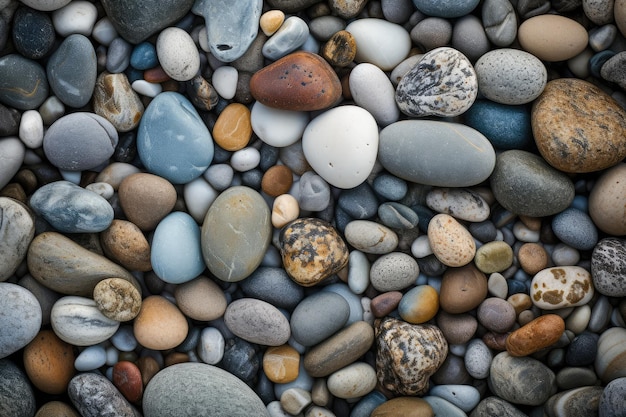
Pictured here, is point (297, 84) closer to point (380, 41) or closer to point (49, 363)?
point (380, 41)

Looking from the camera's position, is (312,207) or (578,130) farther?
(312,207)

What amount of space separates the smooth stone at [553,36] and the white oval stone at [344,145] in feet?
1.55

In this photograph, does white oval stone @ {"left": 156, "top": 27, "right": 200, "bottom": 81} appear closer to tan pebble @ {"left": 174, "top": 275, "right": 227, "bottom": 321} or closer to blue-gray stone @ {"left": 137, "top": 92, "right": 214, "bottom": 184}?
blue-gray stone @ {"left": 137, "top": 92, "right": 214, "bottom": 184}

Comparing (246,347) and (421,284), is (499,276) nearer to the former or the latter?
(421,284)

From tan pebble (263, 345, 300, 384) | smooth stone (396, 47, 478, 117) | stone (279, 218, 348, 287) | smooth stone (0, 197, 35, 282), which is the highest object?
smooth stone (396, 47, 478, 117)

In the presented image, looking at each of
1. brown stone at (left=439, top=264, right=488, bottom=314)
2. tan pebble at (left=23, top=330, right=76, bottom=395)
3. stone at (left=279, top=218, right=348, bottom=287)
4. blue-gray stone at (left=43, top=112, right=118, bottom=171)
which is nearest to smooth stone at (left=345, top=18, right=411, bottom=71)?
stone at (left=279, top=218, right=348, bottom=287)

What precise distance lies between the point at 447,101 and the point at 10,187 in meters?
1.19

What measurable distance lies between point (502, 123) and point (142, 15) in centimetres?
101

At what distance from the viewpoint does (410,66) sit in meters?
1.57

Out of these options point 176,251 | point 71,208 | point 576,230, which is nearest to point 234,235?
point 176,251

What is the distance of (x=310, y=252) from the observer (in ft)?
4.89

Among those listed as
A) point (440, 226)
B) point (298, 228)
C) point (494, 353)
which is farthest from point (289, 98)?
point (494, 353)

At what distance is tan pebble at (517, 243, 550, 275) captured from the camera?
1.54 m

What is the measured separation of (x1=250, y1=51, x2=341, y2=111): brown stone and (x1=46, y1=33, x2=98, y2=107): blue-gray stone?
433 mm
